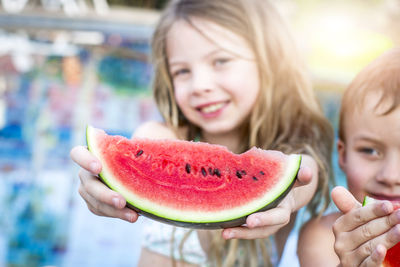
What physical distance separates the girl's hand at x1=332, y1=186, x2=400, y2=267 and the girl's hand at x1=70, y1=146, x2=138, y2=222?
0.52 m

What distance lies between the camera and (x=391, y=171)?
111cm

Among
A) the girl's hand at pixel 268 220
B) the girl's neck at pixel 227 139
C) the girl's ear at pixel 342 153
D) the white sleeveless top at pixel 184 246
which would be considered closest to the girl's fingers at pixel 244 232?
the girl's hand at pixel 268 220

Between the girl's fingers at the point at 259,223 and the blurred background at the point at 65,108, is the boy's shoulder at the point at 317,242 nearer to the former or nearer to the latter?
the girl's fingers at the point at 259,223

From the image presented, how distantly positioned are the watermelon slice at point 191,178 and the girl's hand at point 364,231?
0.52ft

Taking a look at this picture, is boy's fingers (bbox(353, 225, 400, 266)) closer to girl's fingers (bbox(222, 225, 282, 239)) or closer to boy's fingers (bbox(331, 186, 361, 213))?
boy's fingers (bbox(331, 186, 361, 213))

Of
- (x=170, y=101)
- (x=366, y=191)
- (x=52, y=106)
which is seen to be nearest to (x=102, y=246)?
(x=52, y=106)

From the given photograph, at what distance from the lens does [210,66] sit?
5.30 ft

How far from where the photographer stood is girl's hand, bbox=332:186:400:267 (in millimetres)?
797

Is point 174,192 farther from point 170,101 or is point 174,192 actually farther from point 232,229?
point 170,101

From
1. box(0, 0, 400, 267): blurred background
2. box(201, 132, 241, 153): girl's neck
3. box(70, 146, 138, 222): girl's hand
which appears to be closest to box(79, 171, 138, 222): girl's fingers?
box(70, 146, 138, 222): girl's hand

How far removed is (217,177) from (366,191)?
1.66ft

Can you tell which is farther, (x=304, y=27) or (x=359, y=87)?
(x=304, y=27)

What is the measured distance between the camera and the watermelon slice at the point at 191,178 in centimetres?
97

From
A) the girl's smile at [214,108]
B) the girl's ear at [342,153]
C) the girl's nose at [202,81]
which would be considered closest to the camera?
the girl's ear at [342,153]
